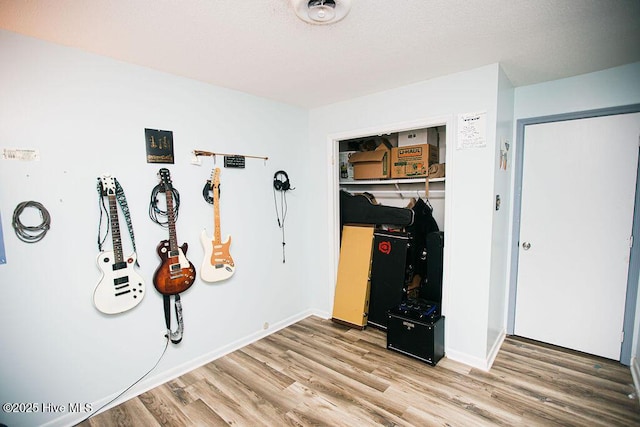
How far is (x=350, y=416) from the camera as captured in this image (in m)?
1.91

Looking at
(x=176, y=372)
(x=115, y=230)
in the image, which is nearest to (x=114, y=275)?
(x=115, y=230)

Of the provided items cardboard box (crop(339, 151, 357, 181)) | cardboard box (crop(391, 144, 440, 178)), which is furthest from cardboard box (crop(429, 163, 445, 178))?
cardboard box (crop(339, 151, 357, 181))

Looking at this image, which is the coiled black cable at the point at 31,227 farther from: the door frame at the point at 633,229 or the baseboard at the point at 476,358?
the door frame at the point at 633,229

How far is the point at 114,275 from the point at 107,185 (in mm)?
609

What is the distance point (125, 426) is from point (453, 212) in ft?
9.11

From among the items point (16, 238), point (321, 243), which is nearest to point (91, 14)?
point (16, 238)

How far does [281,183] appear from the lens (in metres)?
3.07

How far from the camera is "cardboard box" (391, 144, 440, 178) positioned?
116 inches

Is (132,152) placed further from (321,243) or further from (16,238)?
(321,243)

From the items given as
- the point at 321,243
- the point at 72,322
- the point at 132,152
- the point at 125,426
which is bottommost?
the point at 125,426

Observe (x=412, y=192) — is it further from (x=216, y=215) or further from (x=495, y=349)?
(x=216, y=215)

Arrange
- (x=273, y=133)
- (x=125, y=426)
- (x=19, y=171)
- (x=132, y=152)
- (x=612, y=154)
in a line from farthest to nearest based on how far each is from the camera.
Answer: (x=273, y=133), (x=612, y=154), (x=132, y=152), (x=125, y=426), (x=19, y=171)

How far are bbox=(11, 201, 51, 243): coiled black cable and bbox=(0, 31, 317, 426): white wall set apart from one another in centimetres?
3

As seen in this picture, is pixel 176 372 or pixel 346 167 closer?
pixel 176 372
